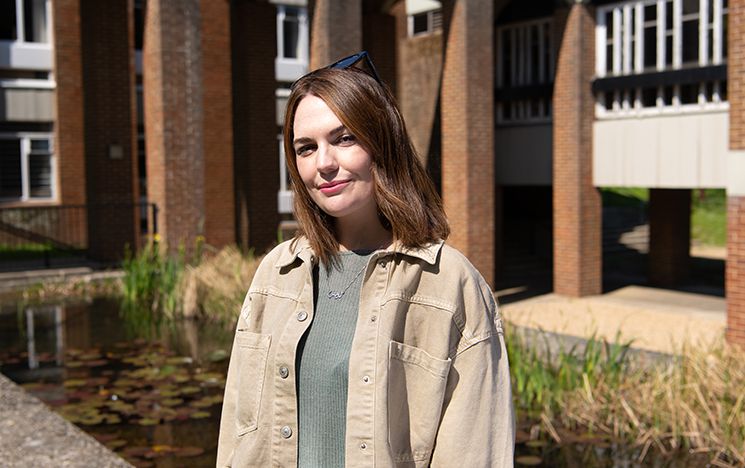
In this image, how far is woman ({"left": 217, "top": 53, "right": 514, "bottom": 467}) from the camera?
6.70ft

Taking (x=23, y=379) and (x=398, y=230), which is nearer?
(x=398, y=230)

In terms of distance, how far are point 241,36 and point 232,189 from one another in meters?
3.50

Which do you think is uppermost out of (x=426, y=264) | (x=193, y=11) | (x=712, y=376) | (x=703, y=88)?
(x=193, y=11)

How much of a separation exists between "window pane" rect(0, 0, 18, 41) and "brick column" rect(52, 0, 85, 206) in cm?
127

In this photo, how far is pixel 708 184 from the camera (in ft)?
48.6

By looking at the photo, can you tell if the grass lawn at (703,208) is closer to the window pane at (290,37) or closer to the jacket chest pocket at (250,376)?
the window pane at (290,37)

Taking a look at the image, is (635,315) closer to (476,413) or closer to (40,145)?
(476,413)

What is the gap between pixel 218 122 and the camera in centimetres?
1911

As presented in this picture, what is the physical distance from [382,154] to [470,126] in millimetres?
13459

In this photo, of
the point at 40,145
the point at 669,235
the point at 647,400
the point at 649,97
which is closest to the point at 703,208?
the point at 669,235

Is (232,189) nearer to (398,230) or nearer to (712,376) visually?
(712,376)

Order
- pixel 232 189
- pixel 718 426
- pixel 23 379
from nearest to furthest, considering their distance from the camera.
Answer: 1. pixel 718 426
2. pixel 23 379
3. pixel 232 189

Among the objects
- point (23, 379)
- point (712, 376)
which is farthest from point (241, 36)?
point (712, 376)

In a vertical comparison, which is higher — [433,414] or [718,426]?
[433,414]
